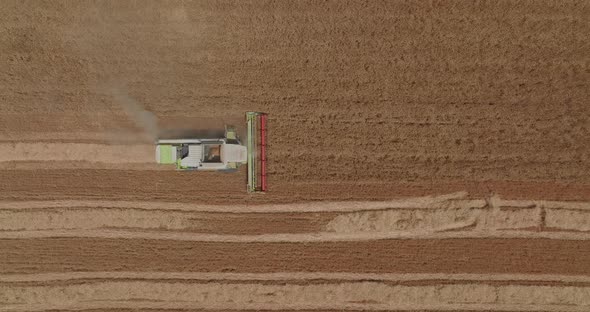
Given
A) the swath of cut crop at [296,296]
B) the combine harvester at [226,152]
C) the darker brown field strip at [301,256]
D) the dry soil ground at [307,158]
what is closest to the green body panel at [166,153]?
the combine harvester at [226,152]

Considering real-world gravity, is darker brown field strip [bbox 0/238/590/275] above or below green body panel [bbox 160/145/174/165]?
below

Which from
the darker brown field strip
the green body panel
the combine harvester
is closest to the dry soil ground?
the darker brown field strip

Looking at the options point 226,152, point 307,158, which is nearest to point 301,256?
point 307,158

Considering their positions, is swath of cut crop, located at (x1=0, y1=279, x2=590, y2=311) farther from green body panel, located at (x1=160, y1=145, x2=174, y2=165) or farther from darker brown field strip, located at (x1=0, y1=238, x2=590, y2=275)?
green body panel, located at (x1=160, y1=145, x2=174, y2=165)

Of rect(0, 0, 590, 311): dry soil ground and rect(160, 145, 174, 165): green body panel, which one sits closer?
rect(160, 145, 174, 165): green body panel

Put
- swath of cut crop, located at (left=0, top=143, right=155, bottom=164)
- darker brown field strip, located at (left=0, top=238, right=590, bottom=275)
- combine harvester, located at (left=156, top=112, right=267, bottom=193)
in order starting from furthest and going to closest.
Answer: swath of cut crop, located at (left=0, top=143, right=155, bottom=164), darker brown field strip, located at (left=0, top=238, right=590, bottom=275), combine harvester, located at (left=156, top=112, right=267, bottom=193)

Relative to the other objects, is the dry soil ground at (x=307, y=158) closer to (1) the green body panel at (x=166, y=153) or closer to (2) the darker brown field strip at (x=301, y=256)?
(2) the darker brown field strip at (x=301, y=256)
